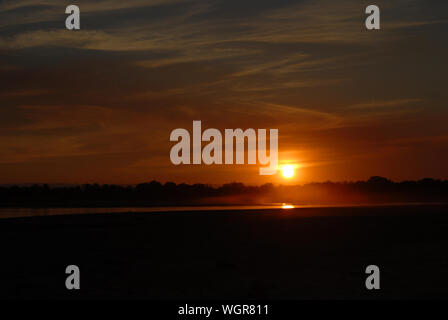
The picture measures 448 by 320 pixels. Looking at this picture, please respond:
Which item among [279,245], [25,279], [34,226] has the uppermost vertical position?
[34,226]

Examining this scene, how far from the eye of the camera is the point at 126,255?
19.0 meters

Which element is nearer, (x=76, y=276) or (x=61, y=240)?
(x=76, y=276)

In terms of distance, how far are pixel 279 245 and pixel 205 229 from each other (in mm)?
6307

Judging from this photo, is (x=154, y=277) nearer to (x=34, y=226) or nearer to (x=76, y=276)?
(x=76, y=276)

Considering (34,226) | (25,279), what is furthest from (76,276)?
(34,226)

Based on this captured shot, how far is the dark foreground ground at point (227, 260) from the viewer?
13.9 meters

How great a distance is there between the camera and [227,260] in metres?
17.6

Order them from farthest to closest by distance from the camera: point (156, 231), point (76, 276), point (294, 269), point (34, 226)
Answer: point (34, 226), point (156, 231), point (294, 269), point (76, 276)

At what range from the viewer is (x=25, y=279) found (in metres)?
15.2

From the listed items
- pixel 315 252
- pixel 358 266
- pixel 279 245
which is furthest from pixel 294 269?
pixel 279 245

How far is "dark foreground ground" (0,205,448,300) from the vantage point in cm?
1394
